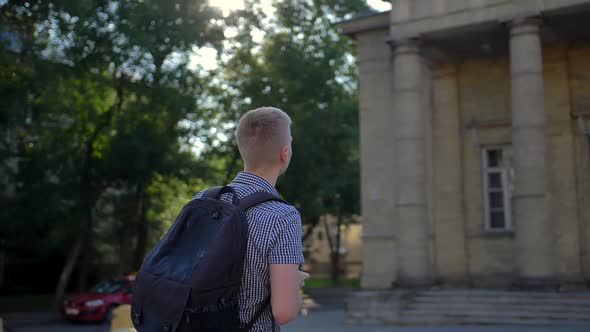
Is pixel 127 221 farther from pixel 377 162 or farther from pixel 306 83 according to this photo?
pixel 377 162

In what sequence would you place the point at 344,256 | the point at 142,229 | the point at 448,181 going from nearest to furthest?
the point at 448,181, the point at 142,229, the point at 344,256

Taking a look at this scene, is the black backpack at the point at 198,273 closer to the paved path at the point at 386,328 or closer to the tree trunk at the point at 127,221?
the paved path at the point at 386,328

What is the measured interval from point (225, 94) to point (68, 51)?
8.30m

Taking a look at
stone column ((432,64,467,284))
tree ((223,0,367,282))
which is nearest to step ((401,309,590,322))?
stone column ((432,64,467,284))

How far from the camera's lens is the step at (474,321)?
1427 cm

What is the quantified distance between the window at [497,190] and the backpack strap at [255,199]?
17.4m

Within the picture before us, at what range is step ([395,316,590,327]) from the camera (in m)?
14.3

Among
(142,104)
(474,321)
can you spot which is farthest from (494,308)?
(142,104)

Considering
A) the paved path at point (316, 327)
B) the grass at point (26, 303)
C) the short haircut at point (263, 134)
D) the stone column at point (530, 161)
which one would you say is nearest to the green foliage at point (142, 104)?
the grass at point (26, 303)

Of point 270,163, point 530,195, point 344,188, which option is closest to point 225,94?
point 344,188

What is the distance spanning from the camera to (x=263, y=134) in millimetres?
2592

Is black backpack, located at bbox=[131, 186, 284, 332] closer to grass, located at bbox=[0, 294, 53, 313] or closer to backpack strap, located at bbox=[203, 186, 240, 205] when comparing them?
backpack strap, located at bbox=[203, 186, 240, 205]

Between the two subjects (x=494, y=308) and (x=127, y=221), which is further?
(x=127, y=221)

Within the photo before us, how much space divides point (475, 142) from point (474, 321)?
19.5 ft
